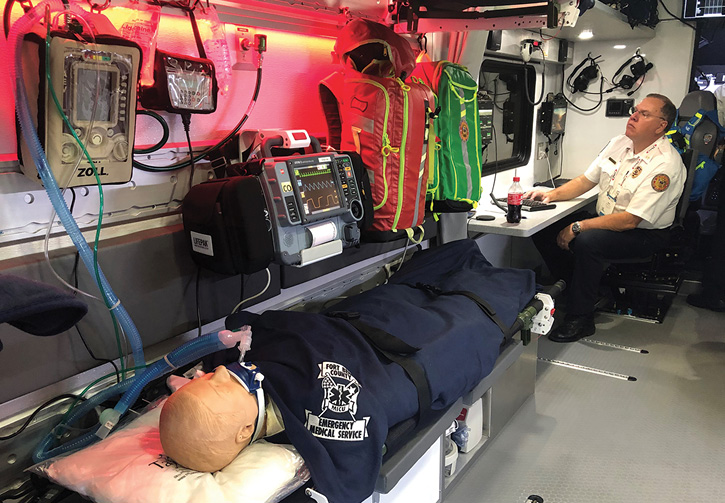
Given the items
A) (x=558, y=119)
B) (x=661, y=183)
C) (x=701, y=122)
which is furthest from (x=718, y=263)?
(x=558, y=119)

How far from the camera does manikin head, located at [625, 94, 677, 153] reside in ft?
12.4

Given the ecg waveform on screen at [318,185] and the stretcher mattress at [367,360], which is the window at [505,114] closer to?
the stretcher mattress at [367,360]

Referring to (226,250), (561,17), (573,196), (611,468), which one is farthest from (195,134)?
(573,196)

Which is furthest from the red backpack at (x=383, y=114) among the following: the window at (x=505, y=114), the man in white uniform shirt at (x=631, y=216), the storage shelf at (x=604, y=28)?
the man in white uniform shirt at (x=631, y=216)

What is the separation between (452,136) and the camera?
262 cm

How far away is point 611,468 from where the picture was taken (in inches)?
96.7

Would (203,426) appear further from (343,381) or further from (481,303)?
(481,303)

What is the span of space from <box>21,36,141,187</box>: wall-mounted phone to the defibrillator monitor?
430mm

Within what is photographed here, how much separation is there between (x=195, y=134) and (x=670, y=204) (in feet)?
10.7

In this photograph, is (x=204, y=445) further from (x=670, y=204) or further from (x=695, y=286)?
A: (x=695, y=286)

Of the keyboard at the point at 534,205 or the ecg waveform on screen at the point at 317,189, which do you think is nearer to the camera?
the ecg waveform on screen at the point at 317,189

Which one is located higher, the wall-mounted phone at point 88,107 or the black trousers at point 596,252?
the wall-mounted phone at point 88,107

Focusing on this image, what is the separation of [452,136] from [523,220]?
1.03 meters

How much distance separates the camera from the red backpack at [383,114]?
7.17ft
